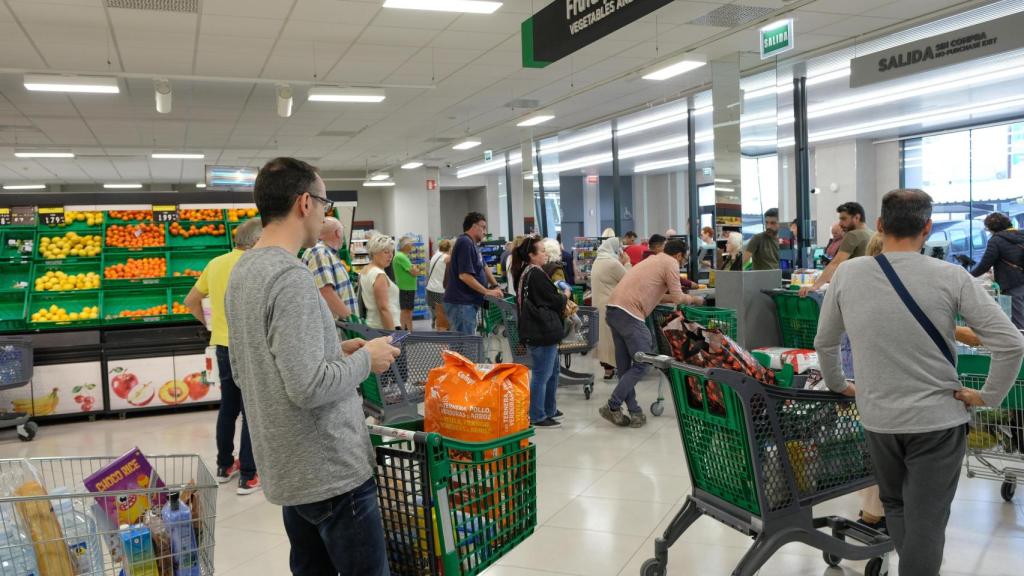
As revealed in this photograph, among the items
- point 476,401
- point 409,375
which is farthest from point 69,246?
point 476,401

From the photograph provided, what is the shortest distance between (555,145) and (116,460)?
684 inches

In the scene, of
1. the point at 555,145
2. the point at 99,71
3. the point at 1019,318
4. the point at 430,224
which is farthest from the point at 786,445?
the point at 430,224

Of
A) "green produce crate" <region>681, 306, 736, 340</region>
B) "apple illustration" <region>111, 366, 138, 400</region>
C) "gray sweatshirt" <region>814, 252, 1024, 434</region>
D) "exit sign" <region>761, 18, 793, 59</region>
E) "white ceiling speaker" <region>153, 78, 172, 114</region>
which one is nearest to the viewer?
"gray sweatshirt" <region>814, 252, 1024, 434</region>

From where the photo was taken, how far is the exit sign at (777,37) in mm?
7422

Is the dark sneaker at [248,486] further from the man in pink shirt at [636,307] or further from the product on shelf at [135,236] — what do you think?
the product on shelf at [135,236]

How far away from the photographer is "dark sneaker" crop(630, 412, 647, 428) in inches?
235

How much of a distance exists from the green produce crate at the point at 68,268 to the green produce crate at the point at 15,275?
59mm

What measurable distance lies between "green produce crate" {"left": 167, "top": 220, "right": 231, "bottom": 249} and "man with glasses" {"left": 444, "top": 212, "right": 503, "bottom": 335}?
260cm

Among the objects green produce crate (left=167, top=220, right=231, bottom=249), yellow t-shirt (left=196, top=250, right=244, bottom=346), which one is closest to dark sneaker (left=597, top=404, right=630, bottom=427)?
yellow t-shirt (left=196, top=250, right=244, bottom=346)

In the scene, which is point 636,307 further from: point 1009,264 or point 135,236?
point 135,236

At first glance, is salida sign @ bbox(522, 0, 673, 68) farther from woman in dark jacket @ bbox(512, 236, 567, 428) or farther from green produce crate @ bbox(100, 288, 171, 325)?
green produce crate @ bbox(100, 288, 171, 325)

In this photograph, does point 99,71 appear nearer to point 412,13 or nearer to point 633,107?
point 412,13

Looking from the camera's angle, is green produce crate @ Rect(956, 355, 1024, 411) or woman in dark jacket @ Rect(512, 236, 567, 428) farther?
woman in dark jacket @ Rect(512, 236, 567, 428)

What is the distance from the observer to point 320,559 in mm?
2018
